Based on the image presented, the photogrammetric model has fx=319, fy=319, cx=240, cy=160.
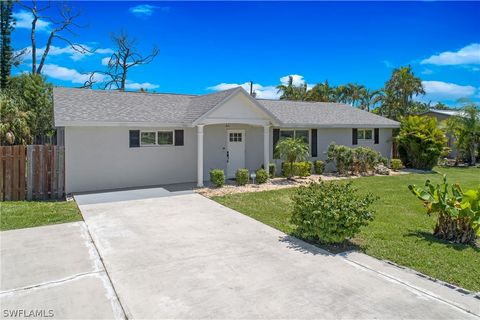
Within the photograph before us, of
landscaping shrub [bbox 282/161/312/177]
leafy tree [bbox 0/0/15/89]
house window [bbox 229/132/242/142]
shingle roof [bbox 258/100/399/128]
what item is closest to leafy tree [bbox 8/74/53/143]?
leafy tree [bbox 0/0/15/89]

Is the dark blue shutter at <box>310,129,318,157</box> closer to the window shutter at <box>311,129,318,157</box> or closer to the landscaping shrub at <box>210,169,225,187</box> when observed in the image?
the window shutter at <box>311,129,318,157</box>

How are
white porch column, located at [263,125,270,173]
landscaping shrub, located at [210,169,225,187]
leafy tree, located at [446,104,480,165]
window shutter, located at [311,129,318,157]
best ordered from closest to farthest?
landscaping shrub, located at [210,169,225,187], white porch column, located at [263,125,270,173], window shutter, located at [311,129,318,157], leafy tree, located at [446,104,480,165]

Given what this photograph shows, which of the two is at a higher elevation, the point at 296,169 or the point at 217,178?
the point at 296,169

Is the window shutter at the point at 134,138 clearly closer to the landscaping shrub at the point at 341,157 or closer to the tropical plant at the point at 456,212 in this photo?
the landscaping shrub at the point at 341,157

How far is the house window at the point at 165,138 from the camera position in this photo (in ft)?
45.5

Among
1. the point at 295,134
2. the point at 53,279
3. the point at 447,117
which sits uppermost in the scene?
the point at 447,117

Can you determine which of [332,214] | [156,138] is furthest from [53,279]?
[156,138]

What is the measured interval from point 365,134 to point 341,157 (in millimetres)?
4467

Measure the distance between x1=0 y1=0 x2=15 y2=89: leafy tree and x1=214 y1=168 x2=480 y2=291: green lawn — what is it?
27.8 metres

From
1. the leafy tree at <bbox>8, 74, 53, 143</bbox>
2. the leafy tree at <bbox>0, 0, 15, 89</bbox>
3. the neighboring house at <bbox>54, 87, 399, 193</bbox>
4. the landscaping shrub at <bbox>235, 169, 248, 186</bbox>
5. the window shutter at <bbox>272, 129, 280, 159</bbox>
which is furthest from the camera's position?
the leafy tree at <bbox>0, 0, 15, 89</bbox>

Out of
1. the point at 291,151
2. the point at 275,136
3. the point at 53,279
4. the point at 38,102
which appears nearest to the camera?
the point at 53,279

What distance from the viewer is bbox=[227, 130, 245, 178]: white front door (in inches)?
621

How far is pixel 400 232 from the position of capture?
751cm

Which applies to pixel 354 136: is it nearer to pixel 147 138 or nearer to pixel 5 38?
pixel 147 138
